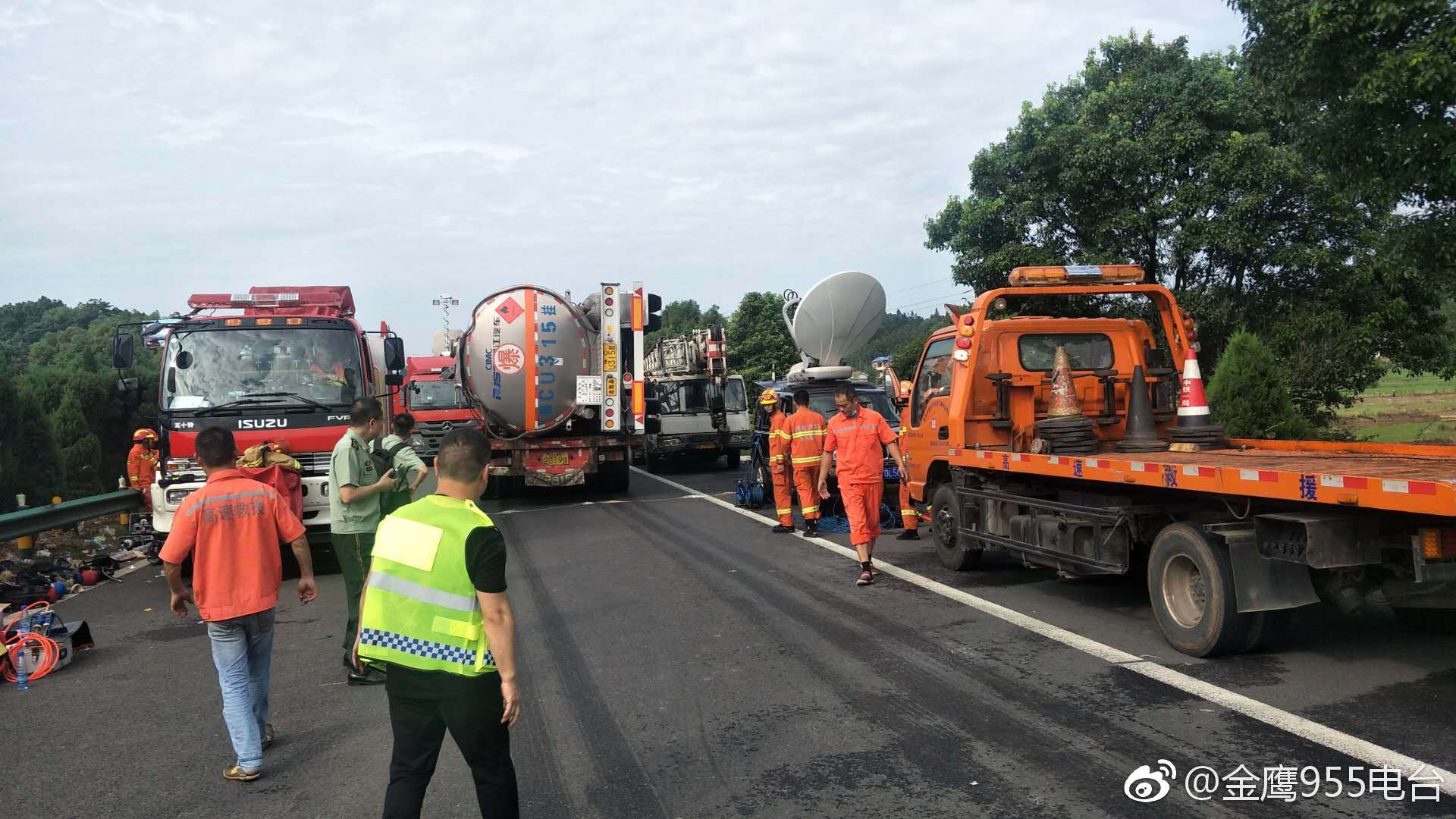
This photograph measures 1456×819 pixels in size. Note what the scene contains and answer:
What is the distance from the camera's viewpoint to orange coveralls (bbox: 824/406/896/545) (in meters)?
8.38

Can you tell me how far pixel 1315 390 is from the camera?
16.2 metres

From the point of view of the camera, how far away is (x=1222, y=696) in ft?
16.2

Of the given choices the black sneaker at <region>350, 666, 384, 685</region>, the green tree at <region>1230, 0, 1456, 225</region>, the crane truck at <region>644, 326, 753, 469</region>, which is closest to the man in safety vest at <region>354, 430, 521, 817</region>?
the black sneaker at <region>350, 666, 384, 685</region>

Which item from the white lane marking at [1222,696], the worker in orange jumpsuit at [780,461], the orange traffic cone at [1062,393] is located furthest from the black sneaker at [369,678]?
the worker in orange jumpsuit at [780,461]

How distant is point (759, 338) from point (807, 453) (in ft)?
112

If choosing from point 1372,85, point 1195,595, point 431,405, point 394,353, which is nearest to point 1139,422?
point 1195,595

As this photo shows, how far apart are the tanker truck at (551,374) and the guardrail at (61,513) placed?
4.71 meters

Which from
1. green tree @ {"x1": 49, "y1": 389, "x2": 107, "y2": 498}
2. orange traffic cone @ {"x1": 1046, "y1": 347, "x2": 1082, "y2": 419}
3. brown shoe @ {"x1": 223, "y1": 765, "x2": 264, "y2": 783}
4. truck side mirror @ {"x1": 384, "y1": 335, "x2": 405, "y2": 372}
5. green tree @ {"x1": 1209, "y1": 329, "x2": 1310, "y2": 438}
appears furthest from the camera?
green tree @ {"x1": 49, "y1": 389, "x2": 107, "y2": 498}

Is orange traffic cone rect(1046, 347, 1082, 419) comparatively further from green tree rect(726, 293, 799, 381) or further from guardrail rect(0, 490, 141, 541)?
green tree rect(726, 293, 799, 381)

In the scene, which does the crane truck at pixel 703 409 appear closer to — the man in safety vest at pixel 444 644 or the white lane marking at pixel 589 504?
the white lane marking at pixel 589 504

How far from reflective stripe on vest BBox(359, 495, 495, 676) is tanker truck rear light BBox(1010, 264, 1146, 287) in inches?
240

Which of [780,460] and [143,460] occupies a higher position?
[143,460]

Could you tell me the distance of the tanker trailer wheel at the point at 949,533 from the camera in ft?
27.9

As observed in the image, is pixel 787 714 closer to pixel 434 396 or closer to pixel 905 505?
pixel 905 505
